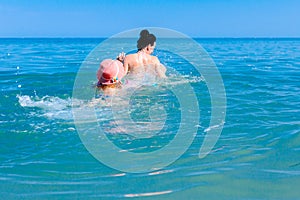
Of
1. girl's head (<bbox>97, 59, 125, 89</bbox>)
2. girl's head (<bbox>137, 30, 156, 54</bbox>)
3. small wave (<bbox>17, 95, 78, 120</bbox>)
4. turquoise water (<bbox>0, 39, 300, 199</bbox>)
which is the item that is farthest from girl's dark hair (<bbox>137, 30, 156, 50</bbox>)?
small wave (<bbox>17, 95, 78, 120</bbox>)

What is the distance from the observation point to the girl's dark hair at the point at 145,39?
365 inches

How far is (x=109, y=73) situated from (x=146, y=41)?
2243 mm

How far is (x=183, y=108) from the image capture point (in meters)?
7.39

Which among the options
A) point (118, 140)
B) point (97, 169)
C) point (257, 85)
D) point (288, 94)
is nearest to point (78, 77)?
point (257, 85)

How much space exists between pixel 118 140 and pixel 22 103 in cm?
337

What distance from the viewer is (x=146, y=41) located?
31.4ft

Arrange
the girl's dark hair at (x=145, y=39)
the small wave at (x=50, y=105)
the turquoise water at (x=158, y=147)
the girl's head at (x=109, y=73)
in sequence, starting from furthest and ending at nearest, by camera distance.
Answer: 1. the girl's dark hair at (x=145, y=39)
2. the girl's head at (x=109, y=73)
3. the small wave at (x=50, y=105)
4. the turquoise water at (x=158, y=147)

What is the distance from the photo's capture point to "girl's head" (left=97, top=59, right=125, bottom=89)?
7672 mm

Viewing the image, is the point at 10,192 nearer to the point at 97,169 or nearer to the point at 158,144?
the point at 97,169

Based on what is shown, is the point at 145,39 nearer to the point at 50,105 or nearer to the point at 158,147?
the point at 50,105

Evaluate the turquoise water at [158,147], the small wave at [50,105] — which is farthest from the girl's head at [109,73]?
the small wave at [50,105]

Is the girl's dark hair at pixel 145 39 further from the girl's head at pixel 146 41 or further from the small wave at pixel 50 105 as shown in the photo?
the small wave at pixel 50 105

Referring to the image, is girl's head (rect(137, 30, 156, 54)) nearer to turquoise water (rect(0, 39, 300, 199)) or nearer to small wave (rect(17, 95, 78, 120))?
turquoise water (rect(0, 39, 300, 199))

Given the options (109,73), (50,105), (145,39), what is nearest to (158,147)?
(109,73)
